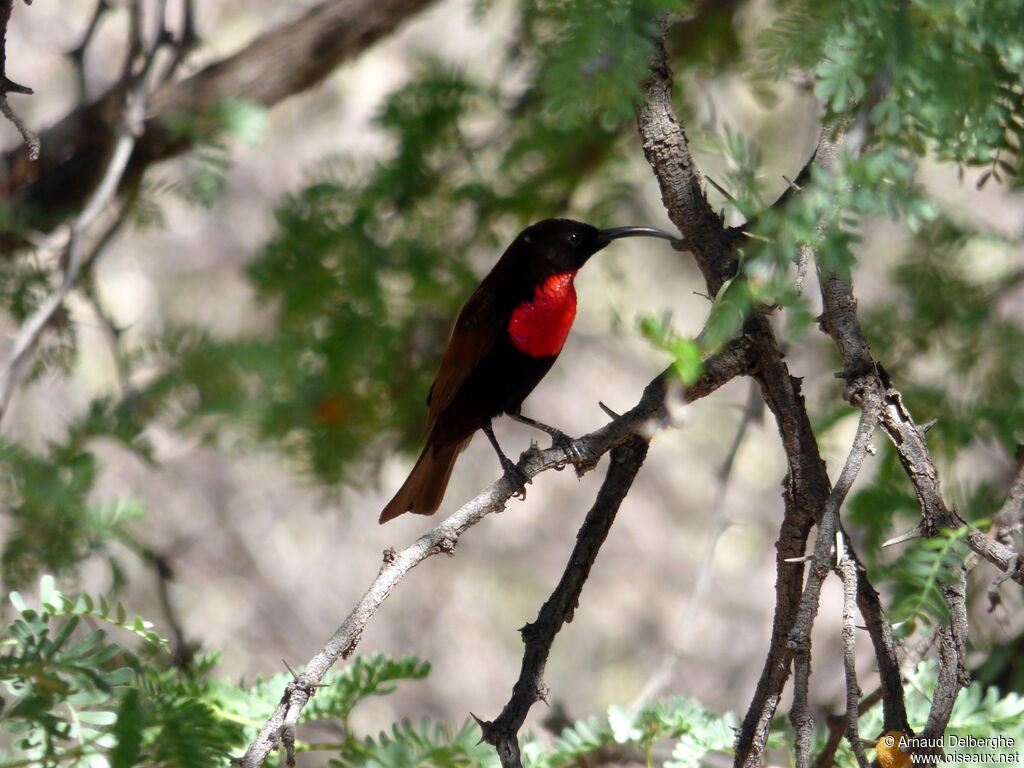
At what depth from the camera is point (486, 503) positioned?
1.66 meters

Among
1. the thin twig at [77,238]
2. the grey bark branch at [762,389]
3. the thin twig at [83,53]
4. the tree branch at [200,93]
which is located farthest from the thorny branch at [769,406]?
the thin twig at [83,53]

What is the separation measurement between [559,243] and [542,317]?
20 cm

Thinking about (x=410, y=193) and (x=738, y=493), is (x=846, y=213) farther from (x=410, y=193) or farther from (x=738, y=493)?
(x=738, y=493)

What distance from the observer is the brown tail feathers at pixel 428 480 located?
312 centimetres

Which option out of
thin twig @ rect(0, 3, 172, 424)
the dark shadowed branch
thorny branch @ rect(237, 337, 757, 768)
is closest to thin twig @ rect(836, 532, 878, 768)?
thorny branch @ rect(237, 337, 757, 768)

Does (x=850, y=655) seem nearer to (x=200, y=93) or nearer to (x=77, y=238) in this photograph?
(x=77, y=238)

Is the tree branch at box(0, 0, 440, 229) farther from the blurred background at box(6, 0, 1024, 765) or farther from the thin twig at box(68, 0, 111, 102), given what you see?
the blurred background at box(6, 0, 1024, 765)

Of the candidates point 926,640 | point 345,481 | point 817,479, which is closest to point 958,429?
point 926,640

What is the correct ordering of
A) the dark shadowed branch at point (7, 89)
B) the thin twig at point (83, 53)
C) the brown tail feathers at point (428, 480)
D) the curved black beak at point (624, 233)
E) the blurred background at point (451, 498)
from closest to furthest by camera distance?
1. the dark shadowed branch at point (7, 89)
2. the curved black beak at point (624, 233)
3. the brown tail feathers at point (428, 480)
4. the thin twig at point (83, 53)
5. the blurred background at point (451, 498)

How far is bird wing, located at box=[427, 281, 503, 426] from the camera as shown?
2805 millimetres

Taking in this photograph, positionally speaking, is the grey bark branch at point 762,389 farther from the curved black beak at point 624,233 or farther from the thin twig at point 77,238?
the thin twig at point 77,238

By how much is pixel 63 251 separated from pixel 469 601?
3.86 meters

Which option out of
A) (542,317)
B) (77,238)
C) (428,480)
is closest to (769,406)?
(542,317)

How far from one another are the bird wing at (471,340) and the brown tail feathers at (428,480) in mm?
355
